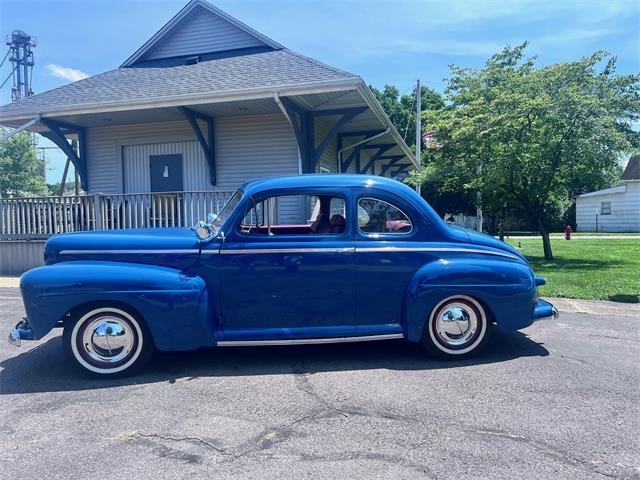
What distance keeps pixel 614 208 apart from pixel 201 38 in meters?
32.4

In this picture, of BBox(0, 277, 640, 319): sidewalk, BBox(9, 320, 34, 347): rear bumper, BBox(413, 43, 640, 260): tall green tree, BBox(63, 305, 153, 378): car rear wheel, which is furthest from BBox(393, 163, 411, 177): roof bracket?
BBox(9, 320, 34, 347): rear bumper

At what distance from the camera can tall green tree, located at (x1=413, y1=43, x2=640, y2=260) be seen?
459 inches

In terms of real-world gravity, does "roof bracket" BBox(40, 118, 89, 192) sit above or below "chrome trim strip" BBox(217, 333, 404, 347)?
above

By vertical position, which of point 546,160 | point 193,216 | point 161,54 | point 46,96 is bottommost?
point 193,216

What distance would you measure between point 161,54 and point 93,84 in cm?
213

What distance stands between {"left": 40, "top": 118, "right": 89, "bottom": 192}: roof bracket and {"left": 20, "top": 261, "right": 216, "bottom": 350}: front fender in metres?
8.46

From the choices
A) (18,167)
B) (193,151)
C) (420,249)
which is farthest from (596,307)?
(18,167)

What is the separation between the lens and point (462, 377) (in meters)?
4.27

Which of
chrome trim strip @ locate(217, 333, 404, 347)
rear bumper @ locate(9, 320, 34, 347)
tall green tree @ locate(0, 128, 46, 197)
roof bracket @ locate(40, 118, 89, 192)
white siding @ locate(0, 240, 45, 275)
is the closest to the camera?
rear bumper @ locate(9, 320, 34, 347)

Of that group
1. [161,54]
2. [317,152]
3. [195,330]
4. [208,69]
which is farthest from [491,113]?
[195,330]

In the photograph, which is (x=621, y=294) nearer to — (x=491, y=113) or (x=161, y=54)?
(x=491, y=113)

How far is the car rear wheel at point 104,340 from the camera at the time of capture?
4328 millimetres

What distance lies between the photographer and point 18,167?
3447 cm

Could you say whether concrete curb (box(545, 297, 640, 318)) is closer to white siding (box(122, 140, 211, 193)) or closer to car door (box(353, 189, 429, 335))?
car door (box(353, 189, 429, 335))
